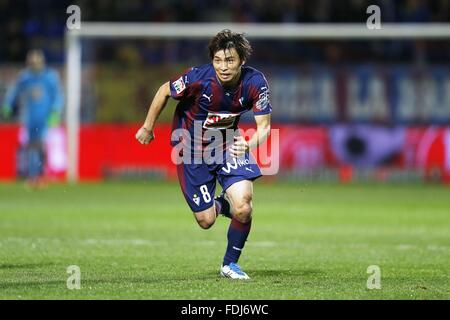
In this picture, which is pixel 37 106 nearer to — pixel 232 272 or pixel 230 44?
pixel 230 44

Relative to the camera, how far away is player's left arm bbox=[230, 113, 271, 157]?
9.36 meters

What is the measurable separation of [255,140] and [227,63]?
722mm

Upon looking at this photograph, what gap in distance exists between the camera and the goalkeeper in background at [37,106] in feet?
76.1

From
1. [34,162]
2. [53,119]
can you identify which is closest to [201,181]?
[34,162]

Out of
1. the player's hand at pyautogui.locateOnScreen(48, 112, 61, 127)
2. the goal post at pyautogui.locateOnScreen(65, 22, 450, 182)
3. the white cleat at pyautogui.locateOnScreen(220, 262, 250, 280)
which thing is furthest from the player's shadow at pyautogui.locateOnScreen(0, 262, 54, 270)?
the goal post at pyautogui.locateOnScreen(65, 22, 450, 182)

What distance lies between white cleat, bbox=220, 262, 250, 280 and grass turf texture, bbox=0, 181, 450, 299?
4.5 inches

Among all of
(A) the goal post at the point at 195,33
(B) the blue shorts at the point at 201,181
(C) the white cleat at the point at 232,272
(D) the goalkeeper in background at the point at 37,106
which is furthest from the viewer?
(A) the goal post at the point at 195,33

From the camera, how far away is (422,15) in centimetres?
2689

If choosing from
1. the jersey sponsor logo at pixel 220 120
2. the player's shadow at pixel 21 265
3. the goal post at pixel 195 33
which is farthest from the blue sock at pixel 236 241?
the goal post at pixel 195 33

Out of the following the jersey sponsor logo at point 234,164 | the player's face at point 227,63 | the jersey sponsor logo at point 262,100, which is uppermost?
the player's face at point 227,63

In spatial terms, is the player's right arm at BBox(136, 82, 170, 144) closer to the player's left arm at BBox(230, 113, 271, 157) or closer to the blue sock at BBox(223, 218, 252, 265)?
the player's left arm at BBox(230, 113, 271, 157)

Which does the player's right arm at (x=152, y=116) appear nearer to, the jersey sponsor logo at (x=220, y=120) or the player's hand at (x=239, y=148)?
the jersey sponsor logo at (x=220, y=120)

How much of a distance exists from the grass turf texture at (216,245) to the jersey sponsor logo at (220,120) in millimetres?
1346
